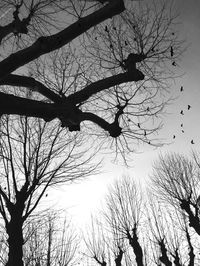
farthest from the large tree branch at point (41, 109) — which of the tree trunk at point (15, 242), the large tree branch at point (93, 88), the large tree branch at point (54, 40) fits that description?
the tree trunk at point (15, 242)

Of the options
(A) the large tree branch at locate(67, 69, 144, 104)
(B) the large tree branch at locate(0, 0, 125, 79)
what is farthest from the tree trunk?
(B) the large tree branch at locate(0, 0, 125, 79)

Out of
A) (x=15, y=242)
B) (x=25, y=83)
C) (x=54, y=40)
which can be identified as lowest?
(x=15, y=242)

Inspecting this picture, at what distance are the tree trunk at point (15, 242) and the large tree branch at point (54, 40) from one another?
16.7ft

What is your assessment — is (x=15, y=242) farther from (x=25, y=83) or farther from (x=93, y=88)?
(x=93, y=88)

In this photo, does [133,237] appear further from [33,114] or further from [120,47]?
[33,114]

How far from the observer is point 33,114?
4.20 meters

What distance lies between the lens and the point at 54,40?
3.86 meters

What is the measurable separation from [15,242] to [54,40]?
5.78 meters

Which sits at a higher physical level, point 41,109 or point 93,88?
point 93,88

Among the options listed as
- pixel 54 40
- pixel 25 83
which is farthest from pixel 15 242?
pixel 54 40

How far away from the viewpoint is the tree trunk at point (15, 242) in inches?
296

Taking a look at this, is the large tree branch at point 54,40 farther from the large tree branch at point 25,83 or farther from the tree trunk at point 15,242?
the tree trunk at point 15,242

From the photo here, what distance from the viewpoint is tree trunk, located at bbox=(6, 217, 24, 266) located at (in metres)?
7.52

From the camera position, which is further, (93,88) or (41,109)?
(93,88)
